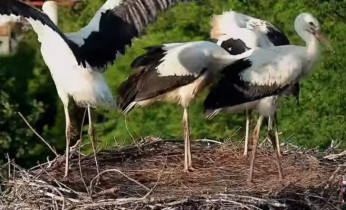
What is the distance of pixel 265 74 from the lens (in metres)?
9.48

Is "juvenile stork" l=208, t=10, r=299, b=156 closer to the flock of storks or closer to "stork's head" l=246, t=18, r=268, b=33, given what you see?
"stork's head" l=246, t=18, r=268, b=33

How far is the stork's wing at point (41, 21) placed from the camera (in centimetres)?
892

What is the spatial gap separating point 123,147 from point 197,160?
26.5 inches

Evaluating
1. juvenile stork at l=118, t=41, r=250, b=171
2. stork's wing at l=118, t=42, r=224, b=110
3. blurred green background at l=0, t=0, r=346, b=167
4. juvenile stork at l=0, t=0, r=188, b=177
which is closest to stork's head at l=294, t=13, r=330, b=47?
blurred green background at l=0, t=0, r=346, b=167

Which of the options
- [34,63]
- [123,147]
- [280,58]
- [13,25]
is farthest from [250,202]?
[13,25]

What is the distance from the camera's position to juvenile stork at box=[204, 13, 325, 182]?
31.0 ft

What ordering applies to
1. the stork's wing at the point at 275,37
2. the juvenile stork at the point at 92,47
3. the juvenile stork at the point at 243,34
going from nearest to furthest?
the juvenile stork at the point at 92,47
the juvenile stork at the point at 243,34
the stork's wing at the point at 275,37

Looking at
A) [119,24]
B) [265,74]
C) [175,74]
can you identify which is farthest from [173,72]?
[265,74]

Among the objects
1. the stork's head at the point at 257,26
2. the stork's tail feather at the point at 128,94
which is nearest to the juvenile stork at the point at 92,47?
the stork's tail feather at the point at 128,94

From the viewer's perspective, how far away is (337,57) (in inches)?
474

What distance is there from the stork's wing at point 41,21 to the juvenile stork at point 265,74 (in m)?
1.07

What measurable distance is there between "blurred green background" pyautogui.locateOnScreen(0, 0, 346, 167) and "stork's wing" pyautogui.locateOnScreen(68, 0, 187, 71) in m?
1.21

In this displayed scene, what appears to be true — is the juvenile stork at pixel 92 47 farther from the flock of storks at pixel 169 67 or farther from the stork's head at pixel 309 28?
the stork's head at pixel 309 28

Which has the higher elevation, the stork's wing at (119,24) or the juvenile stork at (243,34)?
the stork's wing at (119,24)
